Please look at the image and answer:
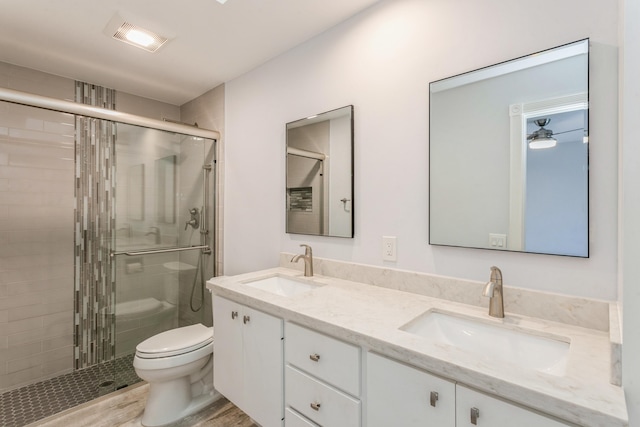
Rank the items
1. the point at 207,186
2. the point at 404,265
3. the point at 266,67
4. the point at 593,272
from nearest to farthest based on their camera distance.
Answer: the point at 593,272 < the point at 404,265 < the point at 266,67 < the point at 207,186

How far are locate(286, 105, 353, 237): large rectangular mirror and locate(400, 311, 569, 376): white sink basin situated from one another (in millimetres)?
677

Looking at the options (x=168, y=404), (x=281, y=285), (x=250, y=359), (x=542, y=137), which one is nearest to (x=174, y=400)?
(x=168, y=404)

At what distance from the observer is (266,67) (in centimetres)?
229

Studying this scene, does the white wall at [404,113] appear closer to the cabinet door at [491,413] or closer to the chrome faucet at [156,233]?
the cabinet door at [491,413]

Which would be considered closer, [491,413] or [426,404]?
[491,413]

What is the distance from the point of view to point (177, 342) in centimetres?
195

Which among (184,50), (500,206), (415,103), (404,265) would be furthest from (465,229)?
(184,50)

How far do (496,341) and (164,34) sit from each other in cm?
237

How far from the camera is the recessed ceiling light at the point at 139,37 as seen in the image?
1.86m

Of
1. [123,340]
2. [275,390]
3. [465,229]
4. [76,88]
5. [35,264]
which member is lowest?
[123,340]

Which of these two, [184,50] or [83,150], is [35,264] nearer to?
[83,150]

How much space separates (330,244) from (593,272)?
120cm

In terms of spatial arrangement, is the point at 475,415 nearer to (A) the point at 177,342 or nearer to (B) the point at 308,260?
(B) the point at 308,260

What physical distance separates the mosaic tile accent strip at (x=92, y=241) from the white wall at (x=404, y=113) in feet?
3.60
